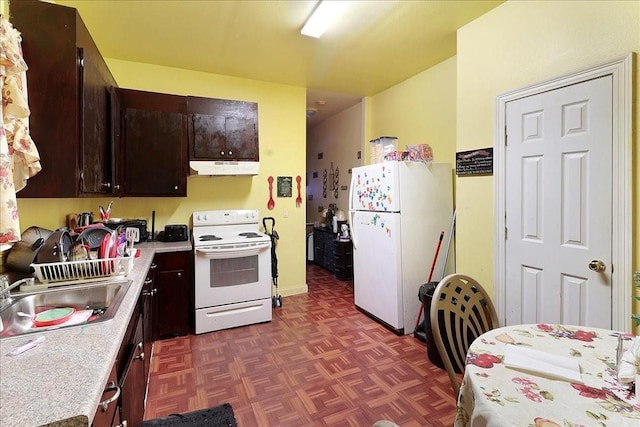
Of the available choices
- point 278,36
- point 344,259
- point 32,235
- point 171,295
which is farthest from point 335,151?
point 32,235

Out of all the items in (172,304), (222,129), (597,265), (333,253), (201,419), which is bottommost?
(201,419)

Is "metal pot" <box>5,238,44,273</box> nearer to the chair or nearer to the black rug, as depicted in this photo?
the black rug

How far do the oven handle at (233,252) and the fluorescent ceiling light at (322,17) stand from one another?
2024 mm

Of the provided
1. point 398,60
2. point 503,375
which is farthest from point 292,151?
point 503,375

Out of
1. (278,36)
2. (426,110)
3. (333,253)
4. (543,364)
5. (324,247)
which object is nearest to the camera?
(543,364)

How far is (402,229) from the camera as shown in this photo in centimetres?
295

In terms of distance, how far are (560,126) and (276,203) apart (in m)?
2.99

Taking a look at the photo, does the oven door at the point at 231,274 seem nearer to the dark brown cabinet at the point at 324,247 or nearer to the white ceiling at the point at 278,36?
the white ceiling at the point at 278,36

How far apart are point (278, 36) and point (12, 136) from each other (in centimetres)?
219

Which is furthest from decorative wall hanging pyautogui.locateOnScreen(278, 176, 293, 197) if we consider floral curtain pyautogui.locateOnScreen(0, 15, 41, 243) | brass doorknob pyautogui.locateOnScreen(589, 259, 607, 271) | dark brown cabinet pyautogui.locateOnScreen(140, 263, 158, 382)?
brass doorknob pyautogui.locateOnScreen(589, 259, 607, 271)

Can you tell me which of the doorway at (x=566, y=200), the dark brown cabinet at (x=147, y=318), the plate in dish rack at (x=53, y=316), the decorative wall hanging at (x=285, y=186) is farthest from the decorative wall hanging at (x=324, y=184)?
the plate in dish rack at (x=53, y=316)

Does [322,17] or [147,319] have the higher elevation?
[322,17]

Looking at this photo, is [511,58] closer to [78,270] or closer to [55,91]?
[55,91]

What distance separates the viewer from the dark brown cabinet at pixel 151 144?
2859 millimetres
